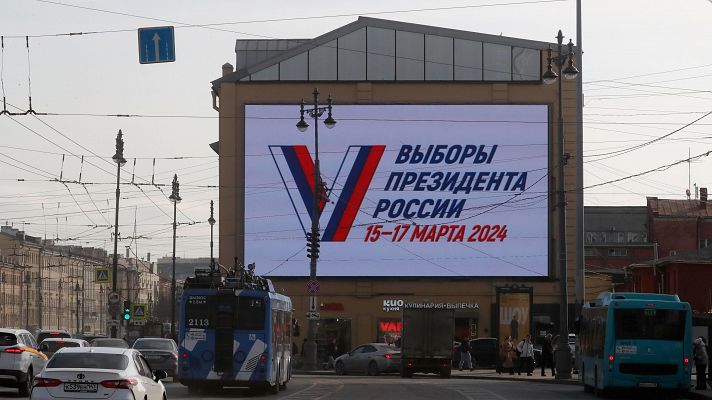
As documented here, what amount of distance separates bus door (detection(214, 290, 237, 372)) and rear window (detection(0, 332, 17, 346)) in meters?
4.76

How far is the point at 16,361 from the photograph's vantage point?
29.9 m

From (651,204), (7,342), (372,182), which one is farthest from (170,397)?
(651,204)

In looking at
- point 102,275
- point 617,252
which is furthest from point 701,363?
point 617,252

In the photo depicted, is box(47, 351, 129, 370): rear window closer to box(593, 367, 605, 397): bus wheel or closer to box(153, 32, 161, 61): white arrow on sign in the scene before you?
box(153, 32, 161, 61): white arrow on sign

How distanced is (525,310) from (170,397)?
3067cm

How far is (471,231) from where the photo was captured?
7075cm

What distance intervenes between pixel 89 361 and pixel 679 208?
95569 mm

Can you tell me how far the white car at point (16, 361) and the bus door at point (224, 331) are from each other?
432 cm

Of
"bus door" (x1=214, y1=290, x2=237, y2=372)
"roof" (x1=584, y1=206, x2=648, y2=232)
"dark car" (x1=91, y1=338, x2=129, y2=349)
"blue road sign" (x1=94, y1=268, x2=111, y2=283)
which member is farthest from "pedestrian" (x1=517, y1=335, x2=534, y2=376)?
"roof" (x1=584, y1=206, x2=648, y2=232)

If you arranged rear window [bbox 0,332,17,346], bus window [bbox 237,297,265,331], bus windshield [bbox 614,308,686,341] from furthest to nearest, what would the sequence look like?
bus windshield [bbox 614,308,686,341], bus window [bbox 237,297,265,331], rear window [bbox 0,332,17,346]

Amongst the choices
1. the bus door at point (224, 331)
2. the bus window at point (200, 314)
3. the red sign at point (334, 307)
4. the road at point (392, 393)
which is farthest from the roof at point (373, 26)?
the bus door at point (224, 331)

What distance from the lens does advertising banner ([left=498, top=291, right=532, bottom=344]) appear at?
58750mm

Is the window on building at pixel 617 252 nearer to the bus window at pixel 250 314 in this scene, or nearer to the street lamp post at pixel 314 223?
the street lamp post at pixel 314 223

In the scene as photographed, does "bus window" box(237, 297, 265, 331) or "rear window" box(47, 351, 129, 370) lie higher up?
"bus window" box(237, 297, 265, 331)
